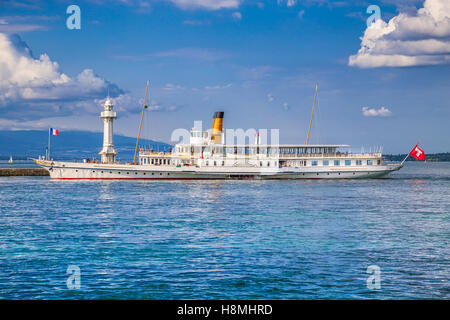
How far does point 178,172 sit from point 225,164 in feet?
24.4

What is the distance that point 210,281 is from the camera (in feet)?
54.5

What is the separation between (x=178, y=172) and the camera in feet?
240

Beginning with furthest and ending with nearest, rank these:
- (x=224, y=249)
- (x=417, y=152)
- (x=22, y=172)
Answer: (x=22, y=172)
(x=417, y=152)
(x=224, y=249)

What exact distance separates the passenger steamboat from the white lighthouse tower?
156mm

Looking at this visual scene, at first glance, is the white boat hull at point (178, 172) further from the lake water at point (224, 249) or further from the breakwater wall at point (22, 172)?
the lake water at point (224, 249)

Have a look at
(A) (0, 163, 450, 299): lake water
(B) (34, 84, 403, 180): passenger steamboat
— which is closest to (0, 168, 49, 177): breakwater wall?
(B) (34, 84, 403, 180): passenger steamboat

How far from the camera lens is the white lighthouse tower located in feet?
253

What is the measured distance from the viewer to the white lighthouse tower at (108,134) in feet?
253

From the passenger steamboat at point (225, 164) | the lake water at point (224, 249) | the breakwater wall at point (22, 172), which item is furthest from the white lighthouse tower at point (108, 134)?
the lake water at point (224, 249)

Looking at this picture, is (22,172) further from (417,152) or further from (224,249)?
(224,249)

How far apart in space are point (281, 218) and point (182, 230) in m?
8.16

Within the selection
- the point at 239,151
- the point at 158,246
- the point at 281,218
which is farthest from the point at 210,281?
the point at 239,151

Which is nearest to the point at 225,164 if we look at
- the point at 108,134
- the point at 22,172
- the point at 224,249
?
the point at 108,134

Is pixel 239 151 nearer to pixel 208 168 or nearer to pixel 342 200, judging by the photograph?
pixel 208 168
